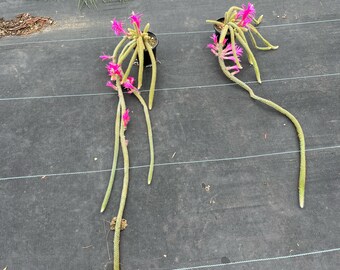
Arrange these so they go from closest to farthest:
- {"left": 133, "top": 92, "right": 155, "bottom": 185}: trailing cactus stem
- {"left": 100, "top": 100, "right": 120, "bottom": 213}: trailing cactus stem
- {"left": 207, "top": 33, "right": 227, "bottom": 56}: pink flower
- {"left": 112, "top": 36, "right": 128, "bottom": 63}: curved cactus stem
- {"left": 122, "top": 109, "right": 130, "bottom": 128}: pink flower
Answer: {"left": 100, "top": 100, "right": 120, "bottom": 213}: trailing cactus stem
{"left": 133, "top": 92, "right": 155, "bottom": 185}: trailing cactus stem
{"left": 122, "top": 109, "right": 130, "bottom": 128}: pink flower
{"left": 112, "top": 36, "right": 128, "bottom": 63}: curved cactus stem
{"left": 207, "top": 33, "right": 227, "bottom": 56}: pink flower

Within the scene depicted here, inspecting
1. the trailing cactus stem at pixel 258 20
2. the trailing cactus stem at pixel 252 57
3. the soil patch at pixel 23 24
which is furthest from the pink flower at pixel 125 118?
the trailing cactus stem at pixel 258 20

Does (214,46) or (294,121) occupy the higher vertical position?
(214,46)

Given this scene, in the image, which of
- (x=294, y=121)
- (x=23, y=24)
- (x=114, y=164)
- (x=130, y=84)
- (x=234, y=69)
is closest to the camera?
(x=114, y=164)

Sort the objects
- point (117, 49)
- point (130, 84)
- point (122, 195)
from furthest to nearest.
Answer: point (117, 49) < point (130, 84) < point (122, 195)

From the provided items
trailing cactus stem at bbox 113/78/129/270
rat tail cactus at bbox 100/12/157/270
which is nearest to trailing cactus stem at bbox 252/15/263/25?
rat tail cactus at bbox 100/12/157/270

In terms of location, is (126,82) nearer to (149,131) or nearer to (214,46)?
(149,131)

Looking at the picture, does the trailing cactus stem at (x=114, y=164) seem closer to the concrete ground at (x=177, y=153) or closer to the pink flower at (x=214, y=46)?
the concrete ground at (x=177, y=153)

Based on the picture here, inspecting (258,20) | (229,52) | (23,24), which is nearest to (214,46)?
(229,52)

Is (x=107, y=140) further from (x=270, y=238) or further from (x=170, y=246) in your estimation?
(x=270, y=238)

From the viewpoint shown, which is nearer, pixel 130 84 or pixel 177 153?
pixel 177 153

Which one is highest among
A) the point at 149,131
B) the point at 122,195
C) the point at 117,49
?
the point at 117,49

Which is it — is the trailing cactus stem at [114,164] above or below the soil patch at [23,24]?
below

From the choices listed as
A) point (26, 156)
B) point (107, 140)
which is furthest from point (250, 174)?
point (26, 156)

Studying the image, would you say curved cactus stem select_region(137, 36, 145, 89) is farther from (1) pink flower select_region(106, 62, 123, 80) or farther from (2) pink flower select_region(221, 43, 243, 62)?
(2) pink flower select_region(221, 43, 243, 62)
